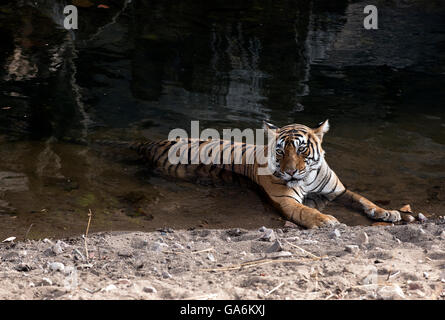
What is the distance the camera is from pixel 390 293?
3.12 m

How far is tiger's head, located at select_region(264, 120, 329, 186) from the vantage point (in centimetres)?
563

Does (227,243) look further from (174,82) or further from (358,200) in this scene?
(174,82)

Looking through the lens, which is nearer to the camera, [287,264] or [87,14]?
[287,264]

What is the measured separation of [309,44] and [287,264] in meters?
7.96

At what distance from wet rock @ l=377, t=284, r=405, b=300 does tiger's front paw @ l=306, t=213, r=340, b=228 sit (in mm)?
1750

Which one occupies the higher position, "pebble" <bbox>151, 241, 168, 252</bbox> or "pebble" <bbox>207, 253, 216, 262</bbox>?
"pebble" <bbox>207, 253, 216, 262</bbox>

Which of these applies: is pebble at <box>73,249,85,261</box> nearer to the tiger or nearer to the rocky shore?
the rocky shore

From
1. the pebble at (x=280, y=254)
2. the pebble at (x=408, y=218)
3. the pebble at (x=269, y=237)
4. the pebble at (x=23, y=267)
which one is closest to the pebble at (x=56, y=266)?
the pebble at (x=23, y=267)

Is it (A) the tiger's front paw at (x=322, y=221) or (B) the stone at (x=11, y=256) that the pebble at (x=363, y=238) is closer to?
(A) the tiger's front paw at (x=322, y=221)

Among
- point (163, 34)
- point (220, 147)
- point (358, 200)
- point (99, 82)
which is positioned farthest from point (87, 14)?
point (358, 200)

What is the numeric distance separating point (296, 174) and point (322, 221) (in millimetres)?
678

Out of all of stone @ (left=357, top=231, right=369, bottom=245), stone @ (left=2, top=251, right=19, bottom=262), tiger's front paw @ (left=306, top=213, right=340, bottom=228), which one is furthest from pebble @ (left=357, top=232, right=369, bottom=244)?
stone @ (left=2, top=251, right=19, bottom=262)

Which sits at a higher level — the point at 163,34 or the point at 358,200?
the point at 163,34
